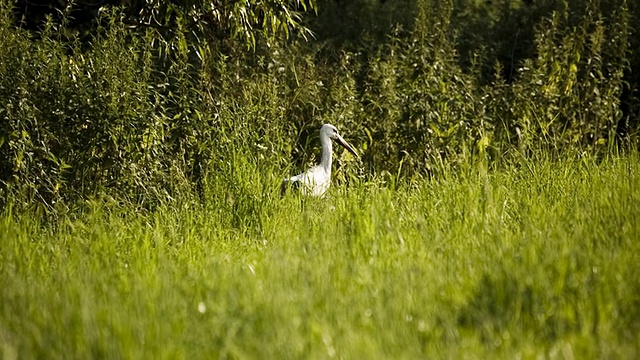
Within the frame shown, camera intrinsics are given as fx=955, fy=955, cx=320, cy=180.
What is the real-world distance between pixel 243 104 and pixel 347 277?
3.43 metres

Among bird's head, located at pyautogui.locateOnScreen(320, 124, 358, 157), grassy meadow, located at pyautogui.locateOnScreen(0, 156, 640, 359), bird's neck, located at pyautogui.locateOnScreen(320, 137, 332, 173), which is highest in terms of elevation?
grassy meadow, located at pyautogui.locateOnScreen(0, 156, 640, 359)

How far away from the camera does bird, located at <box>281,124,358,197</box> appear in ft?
22.4

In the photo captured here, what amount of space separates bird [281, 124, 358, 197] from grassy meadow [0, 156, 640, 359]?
39 cm

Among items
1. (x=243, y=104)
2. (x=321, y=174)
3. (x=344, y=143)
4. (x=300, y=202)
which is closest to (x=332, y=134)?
(x=344, y=143)

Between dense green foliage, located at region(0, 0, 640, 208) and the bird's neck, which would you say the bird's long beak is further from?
dense green foliage, located at region(0, 0, 640, 208)

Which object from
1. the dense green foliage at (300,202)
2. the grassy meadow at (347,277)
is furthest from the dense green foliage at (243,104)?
the grassy meadow at (347,277)

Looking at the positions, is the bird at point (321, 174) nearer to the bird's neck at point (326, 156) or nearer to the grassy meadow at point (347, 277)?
the bird's neck at point (326, 156)

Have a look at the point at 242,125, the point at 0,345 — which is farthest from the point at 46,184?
the point at 0,345

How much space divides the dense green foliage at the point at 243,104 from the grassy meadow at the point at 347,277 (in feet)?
1.64

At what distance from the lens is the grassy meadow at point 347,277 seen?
3877 millimetres

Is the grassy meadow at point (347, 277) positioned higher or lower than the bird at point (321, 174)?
higher

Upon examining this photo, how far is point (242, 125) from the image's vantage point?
7.15m

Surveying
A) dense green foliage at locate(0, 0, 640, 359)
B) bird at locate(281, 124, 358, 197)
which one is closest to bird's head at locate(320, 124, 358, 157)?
bird at locate(281, 124, 358, 197)

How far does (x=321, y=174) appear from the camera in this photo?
7387 mm
